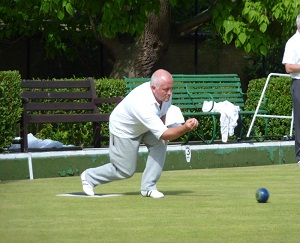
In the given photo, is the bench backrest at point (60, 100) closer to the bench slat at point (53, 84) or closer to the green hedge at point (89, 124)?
the bench slat at point (53, 84)

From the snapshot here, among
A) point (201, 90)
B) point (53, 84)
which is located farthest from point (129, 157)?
point (201, 90)

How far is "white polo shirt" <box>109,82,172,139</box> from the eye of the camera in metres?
9.13

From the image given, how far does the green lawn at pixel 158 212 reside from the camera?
726cm

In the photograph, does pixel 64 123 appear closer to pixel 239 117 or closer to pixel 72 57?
pixel 239 117

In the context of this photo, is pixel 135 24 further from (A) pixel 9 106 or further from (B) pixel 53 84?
(A) pixel 9 106

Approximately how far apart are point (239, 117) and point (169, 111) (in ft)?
14.9

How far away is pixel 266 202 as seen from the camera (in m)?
9.26

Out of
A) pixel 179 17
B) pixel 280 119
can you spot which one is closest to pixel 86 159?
pixel 280 119

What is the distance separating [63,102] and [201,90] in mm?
2241

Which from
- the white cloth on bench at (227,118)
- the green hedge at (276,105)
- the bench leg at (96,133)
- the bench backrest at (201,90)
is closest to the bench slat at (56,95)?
the bench leg at (96,133)

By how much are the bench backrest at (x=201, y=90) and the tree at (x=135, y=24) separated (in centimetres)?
60

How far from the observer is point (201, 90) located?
15.1 metres

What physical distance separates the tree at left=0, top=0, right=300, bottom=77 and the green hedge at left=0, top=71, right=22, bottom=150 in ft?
7.38

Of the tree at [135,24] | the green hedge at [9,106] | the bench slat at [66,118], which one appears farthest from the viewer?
the tree at [135,24]
